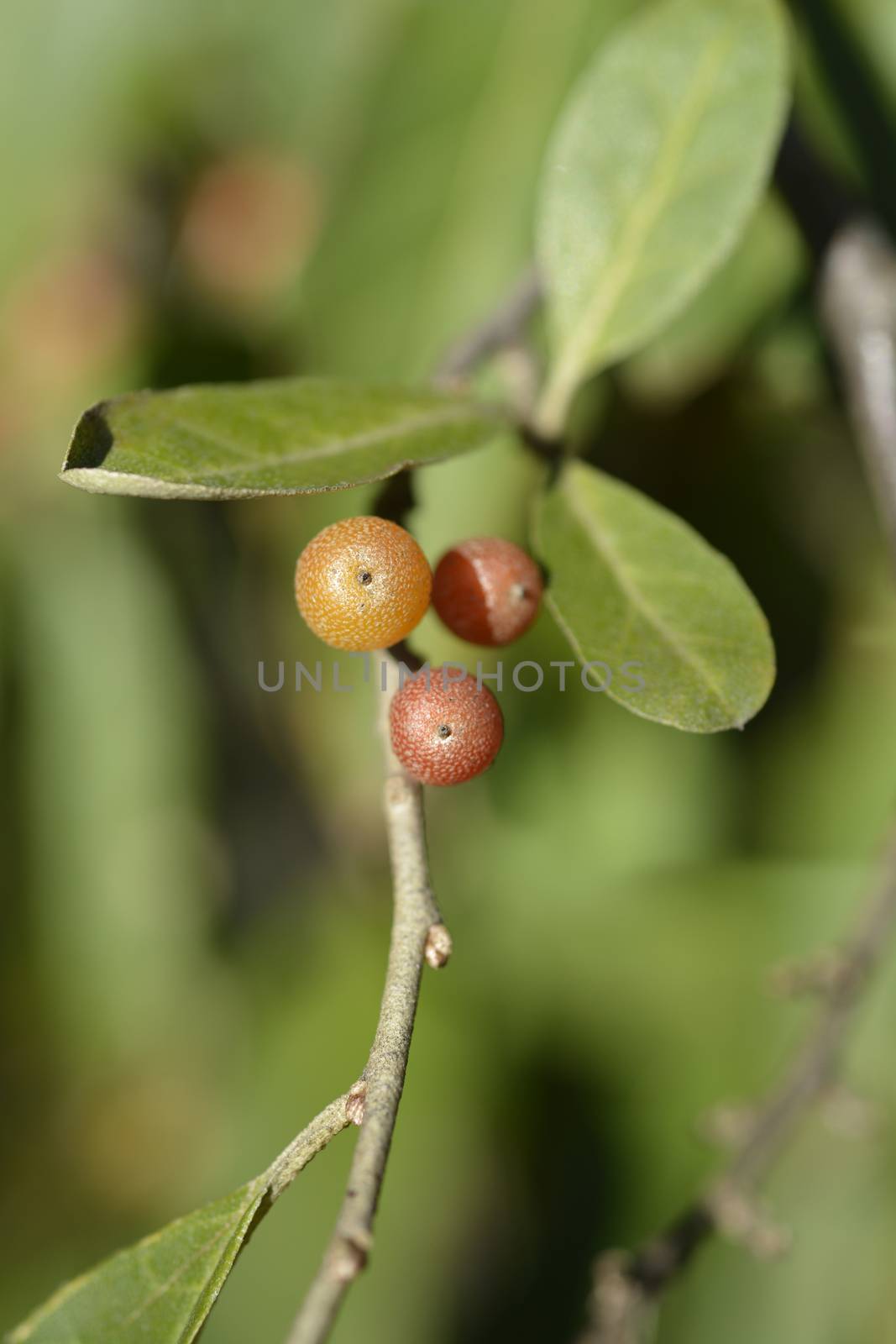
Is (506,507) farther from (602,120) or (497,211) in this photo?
(602,120)

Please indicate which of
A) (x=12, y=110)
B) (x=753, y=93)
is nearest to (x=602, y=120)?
(x=753, y=93)

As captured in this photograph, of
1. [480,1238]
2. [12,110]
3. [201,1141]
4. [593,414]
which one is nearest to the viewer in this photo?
[593,414]

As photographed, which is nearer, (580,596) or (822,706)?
(580,596)

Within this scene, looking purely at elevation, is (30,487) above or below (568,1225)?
above

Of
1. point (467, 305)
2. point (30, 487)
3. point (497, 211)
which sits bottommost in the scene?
point (30, 487)

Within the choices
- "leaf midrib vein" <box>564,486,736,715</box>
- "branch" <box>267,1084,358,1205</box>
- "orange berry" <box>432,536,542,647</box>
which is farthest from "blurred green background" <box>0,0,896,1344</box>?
"branch" <box>267,1084,358,1205</box>

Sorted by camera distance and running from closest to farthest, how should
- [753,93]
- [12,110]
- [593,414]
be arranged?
1. [753,93]
2. [593,414]
3. [12,110]

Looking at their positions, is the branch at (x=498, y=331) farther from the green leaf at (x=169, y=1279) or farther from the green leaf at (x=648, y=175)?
the green leaf at (x=169, y=1279)
